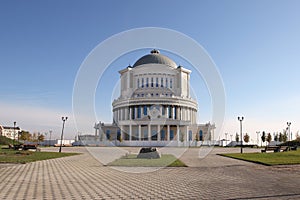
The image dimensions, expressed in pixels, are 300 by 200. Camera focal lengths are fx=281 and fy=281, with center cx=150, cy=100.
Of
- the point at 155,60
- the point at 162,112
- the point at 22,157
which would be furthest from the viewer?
the point at 155,60

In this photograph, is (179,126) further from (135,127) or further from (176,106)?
(135,127)

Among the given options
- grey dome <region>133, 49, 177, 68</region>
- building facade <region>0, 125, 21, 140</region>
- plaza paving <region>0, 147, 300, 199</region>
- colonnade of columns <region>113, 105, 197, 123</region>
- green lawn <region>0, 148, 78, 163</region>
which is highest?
grey dome <region>133, 49, 177, 68</region>

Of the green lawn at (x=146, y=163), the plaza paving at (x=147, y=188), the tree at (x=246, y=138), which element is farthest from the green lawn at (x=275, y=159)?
the tree at (x=246, y=138)

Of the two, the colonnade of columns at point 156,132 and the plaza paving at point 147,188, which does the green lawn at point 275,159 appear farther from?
the colonnade of columns at point 156,132

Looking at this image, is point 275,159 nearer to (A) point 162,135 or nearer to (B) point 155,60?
(A) point 162,135

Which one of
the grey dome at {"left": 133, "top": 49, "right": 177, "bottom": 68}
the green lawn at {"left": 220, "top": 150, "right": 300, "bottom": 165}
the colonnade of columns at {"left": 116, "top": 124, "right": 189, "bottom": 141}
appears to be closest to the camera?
the green lawn at {"left": 220, "top": 150, "right": 300, "bottom": 165}

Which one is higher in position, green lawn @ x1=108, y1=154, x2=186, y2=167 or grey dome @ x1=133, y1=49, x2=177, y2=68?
grey dome @ x1=133, y1=49, x2=177, y2=68

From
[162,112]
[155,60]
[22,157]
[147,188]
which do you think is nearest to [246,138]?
[162,112]

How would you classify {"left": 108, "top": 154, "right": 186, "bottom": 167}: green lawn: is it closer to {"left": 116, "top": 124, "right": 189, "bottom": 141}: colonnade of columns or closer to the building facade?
{"left": 116, "top": 124, "right": 189, "bottom": 141}: colonnade of columns

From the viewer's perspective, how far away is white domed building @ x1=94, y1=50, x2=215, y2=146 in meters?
80.6

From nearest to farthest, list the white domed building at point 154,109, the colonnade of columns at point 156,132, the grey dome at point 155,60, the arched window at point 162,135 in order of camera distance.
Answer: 1. the colonnade of columns at point 156,132
2. the white domed building at point 154,109
3. the arched window at point 162,135
4. the grey dome at point 155,60

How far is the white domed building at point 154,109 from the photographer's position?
265ft

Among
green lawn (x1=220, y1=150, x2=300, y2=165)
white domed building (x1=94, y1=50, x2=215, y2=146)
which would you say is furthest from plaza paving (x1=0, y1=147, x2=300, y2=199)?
white domed building (x1=94, y1=50, x2=215, y2=146)

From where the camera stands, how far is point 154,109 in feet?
275
